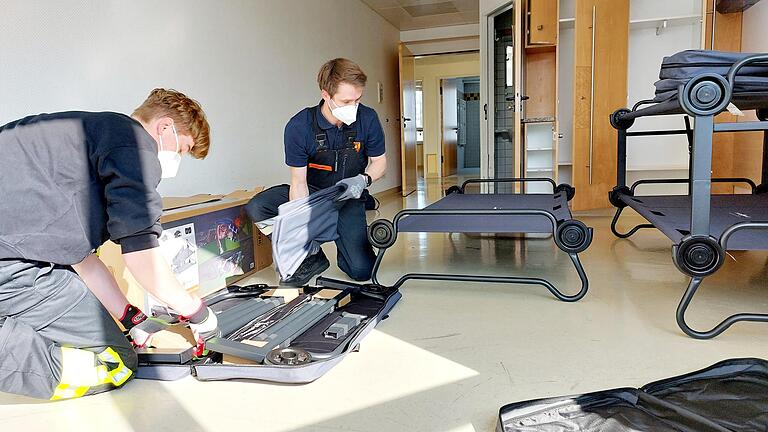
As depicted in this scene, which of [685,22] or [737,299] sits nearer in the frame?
[737,299]

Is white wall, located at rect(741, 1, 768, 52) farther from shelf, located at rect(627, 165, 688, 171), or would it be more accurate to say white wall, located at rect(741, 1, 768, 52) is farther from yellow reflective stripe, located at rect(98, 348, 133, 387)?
yellow reflective stripe, located at rect(98, 348, 133, 387)

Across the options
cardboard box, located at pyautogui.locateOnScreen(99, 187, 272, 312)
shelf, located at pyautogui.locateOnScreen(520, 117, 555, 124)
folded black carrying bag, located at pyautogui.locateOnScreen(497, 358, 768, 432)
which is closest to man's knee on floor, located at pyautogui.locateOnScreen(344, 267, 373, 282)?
cardboard box, located at pyautogui.locateOnScreen(99, 187, 272, 312)

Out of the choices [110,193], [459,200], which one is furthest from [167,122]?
[459,200]

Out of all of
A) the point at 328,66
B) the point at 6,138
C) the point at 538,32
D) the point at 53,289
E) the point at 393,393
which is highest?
the point at 538,32

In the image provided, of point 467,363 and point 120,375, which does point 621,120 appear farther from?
point 120,375

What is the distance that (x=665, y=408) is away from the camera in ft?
4.35

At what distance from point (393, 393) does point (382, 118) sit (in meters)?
6.25

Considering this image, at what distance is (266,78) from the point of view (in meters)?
4.40

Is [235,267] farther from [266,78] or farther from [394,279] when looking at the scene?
[266,78]

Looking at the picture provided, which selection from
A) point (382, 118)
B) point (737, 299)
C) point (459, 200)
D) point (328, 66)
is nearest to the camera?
point (737, 299)

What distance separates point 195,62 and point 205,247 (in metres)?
1.46

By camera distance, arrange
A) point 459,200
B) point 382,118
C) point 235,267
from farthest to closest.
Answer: point 382,118, point 459,200, point 235,267

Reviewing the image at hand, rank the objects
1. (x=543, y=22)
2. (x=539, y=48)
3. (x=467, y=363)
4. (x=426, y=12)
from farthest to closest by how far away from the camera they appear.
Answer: (x=426, y=12) < (x=539, y=48) < (x=543, y=22) < (x=467, y=363)

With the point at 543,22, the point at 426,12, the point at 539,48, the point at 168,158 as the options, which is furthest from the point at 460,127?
the point at 168,158
